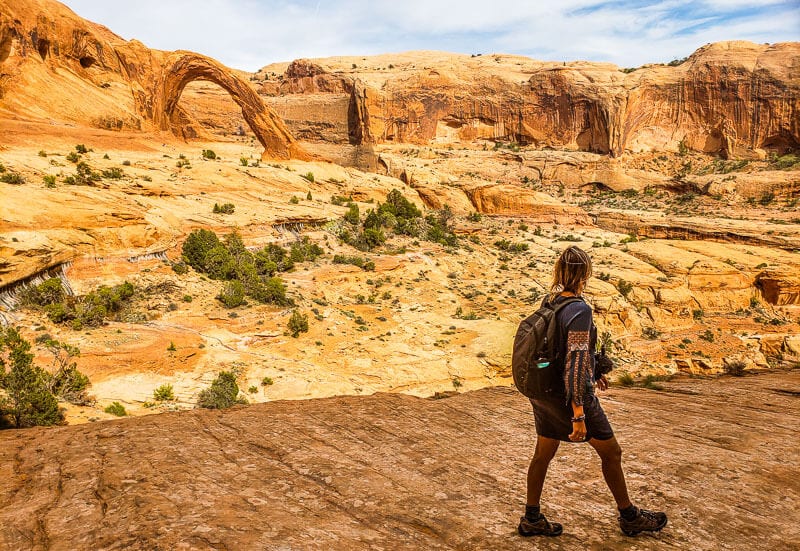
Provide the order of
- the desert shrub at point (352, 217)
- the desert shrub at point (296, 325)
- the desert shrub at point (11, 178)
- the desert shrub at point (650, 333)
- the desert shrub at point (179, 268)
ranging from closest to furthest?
the desert shrub at point (296, 325)
the desert shrub at point (11, 178)
the desert shrub at point (179, 268)
the desert shrub at point (650, 333)
the desert shrub at point (352, 217)

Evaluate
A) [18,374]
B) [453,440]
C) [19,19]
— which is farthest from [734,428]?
[19,19]

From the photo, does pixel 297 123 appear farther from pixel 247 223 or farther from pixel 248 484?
pixel 248 484

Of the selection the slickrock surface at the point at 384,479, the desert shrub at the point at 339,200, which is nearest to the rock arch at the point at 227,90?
the desert shrub at the point at 339,200

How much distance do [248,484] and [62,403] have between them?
22.5 ft

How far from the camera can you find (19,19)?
23391mm

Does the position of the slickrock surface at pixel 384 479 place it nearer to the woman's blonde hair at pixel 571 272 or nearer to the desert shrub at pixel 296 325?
the woman's blonde hair at pixel 571 272

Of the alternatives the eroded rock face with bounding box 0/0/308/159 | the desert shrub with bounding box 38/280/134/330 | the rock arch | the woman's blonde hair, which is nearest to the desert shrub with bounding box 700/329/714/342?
the woman's blonde hair

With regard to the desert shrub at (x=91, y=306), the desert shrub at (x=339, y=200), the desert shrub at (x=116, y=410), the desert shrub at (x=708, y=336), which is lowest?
the desert shrub at (x=708, y=336)

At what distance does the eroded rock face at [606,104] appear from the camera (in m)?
46.2

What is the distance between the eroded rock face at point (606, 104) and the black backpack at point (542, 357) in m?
48.8

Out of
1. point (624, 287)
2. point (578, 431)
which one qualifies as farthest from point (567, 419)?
point (624, 287)

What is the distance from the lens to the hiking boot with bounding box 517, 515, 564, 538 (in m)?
2.95

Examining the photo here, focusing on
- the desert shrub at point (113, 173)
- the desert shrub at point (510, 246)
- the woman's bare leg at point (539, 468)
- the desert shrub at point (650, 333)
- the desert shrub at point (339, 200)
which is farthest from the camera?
the desert shrub at point (510, 246)

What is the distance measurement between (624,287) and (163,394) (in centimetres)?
2067
